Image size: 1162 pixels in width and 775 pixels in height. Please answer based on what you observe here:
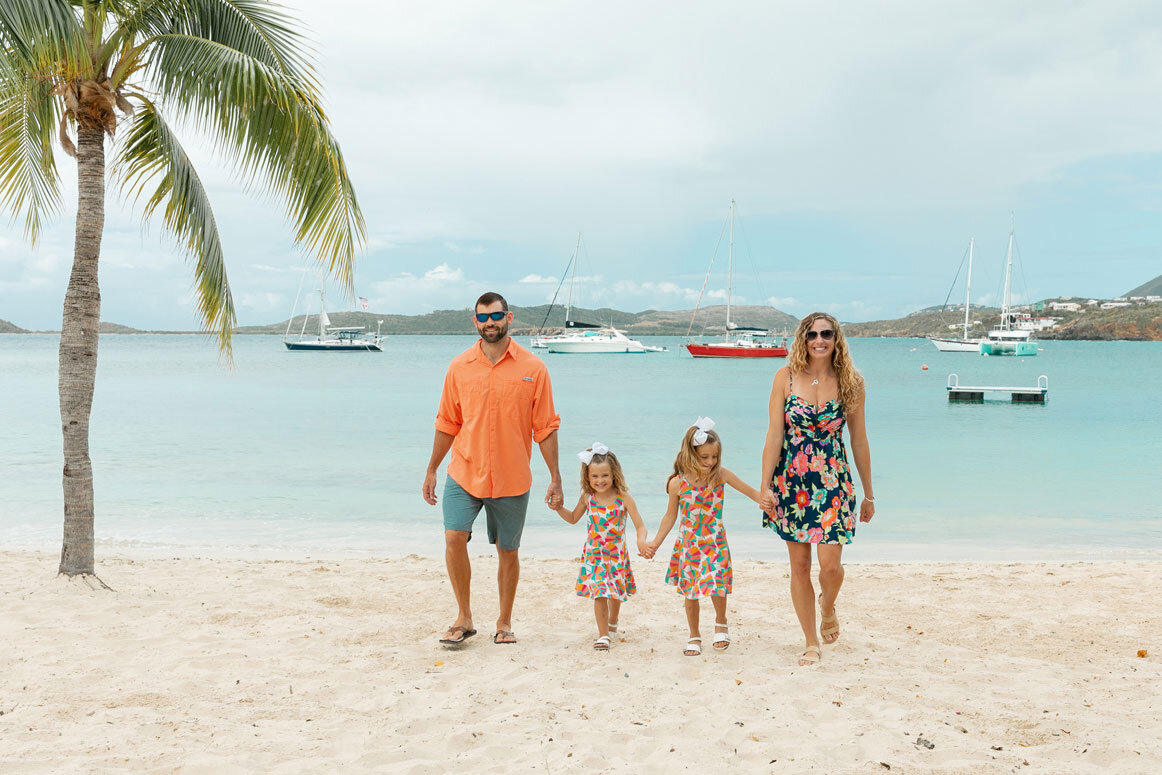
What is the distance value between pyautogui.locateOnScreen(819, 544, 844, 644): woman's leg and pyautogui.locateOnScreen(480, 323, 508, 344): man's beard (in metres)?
2.11

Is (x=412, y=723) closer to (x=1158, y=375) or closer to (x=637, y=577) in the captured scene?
(x=637, y=577)

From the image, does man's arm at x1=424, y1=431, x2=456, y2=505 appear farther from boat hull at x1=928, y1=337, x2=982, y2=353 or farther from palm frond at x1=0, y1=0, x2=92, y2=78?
boat hull at x1=928, y1=337, x2=982, y2=353

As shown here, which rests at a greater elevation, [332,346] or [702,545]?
[332,346]

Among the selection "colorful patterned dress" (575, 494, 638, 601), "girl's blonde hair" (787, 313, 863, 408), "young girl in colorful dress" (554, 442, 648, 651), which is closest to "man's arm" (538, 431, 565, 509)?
"young girl in colorful dress" (554, 442, 648, 651)

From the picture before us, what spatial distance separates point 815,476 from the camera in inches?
168

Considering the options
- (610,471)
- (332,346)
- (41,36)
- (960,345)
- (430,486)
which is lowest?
(430,486)

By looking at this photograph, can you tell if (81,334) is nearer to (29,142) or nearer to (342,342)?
(29,142)

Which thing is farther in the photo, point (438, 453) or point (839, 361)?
point (438, 453)

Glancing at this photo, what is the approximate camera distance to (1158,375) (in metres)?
58.9

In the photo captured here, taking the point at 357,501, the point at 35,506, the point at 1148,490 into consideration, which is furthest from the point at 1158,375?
the point at 35,506

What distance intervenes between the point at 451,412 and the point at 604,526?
111 cm

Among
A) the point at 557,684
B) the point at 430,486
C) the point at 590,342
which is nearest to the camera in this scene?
the point at 557,684

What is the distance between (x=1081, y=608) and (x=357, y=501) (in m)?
9.95

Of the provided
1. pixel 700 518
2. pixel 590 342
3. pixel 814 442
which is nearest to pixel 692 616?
pixel 700 518
